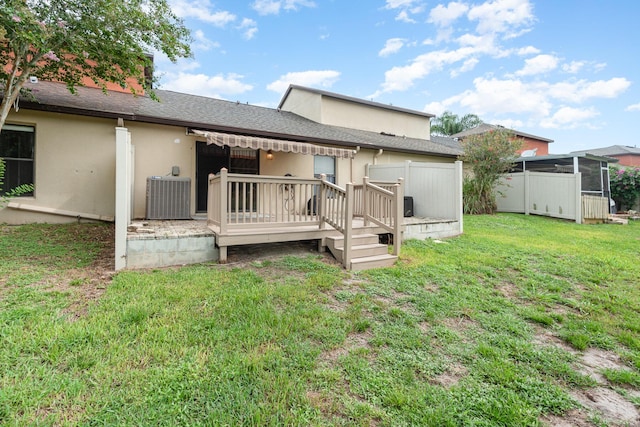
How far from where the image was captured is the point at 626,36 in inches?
424

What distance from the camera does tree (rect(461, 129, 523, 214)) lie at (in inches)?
455

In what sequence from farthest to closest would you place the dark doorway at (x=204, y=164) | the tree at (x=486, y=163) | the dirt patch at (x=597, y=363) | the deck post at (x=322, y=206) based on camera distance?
the tree at (x=486, y=163), the dark doorway at (x=204, y=164), the deck post at (x=322, y=206), the dirt patch at (x=597, y=363)

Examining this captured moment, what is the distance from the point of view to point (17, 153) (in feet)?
21.6

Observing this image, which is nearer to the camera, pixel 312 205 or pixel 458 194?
pixel 312 205

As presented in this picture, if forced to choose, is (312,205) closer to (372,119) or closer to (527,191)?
(372,119)

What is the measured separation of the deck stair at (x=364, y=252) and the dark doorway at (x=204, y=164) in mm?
4271

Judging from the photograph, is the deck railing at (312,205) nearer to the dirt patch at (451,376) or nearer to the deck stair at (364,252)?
the deck stair at (364,252)

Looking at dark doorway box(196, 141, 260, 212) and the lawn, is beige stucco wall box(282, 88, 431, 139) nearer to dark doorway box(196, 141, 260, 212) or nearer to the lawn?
dark doorway box(196, 141, 260, 212)

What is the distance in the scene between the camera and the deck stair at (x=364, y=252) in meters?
4.98

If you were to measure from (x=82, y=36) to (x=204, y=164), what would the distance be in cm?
349

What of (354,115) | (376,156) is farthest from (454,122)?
(376,156)

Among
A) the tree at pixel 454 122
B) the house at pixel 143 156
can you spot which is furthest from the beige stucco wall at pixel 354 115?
the tree at pixel 454 122

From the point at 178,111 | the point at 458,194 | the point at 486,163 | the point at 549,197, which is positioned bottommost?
the point at 458,194

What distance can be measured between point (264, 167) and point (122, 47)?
415 centimetres
